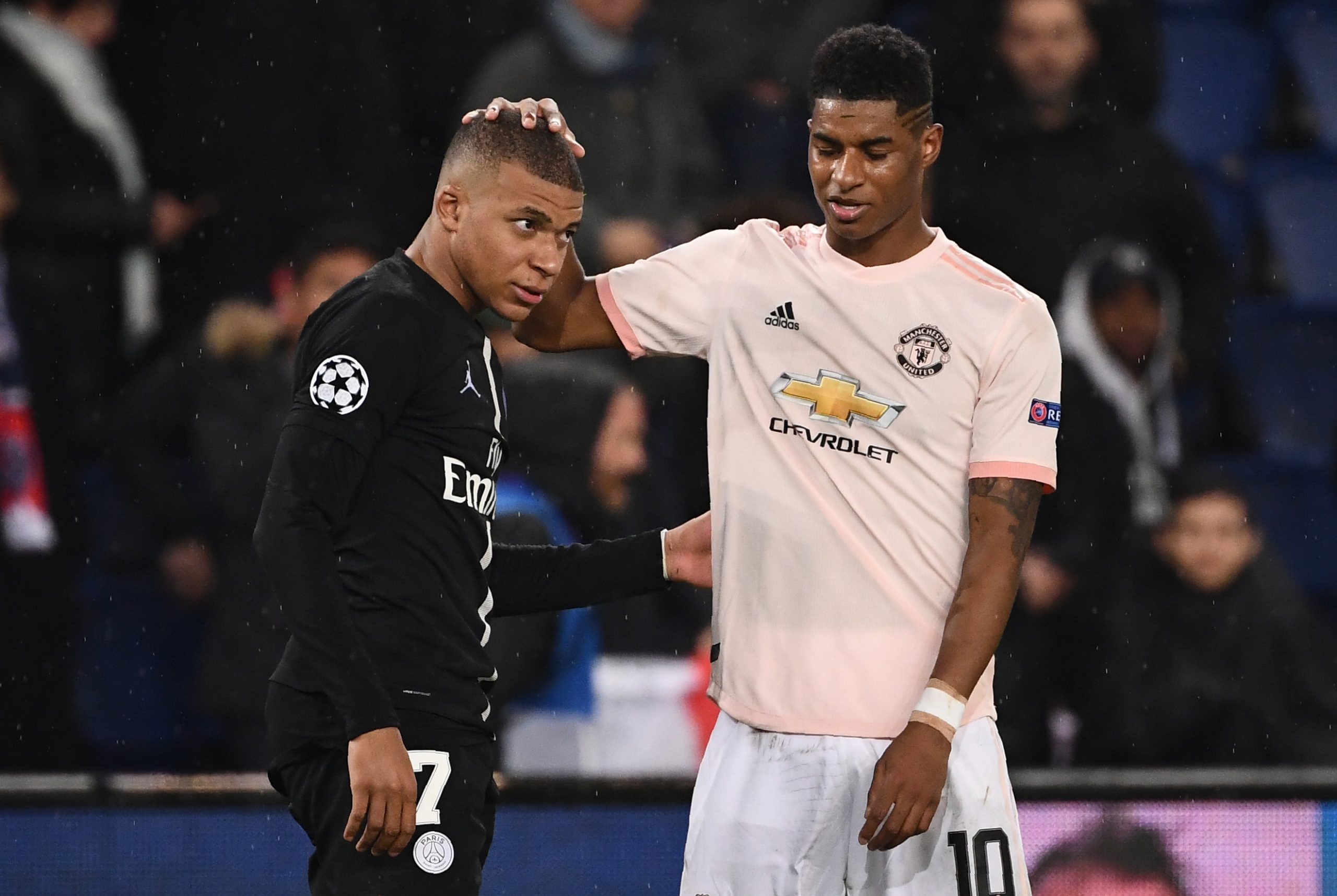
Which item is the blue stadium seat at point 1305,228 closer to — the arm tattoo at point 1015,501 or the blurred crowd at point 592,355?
the blurred crowd at point 592,355

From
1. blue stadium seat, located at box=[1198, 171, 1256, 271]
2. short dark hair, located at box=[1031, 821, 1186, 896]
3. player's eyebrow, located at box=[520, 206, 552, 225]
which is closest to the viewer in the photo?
player's eyebrow, located at box=[520, 206, 552, 225]

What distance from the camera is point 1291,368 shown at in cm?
590

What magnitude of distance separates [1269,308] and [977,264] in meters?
3.56

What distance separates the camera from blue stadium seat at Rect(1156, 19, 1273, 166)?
6.18 m

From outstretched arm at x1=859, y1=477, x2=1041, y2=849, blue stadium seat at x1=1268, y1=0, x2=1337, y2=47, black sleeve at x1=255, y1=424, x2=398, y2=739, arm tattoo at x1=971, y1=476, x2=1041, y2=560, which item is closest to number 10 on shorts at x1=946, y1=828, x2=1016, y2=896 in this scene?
outstretched arm at x1=859, y1=477, x2=1041, y2=849

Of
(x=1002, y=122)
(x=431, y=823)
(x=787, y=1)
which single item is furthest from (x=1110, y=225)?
(x=431, y=823)

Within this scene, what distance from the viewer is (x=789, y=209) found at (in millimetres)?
5203

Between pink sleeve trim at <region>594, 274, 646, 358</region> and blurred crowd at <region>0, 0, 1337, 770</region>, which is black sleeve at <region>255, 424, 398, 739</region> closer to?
pink sleeve trim at <region>594, 274, 646, 358</region>

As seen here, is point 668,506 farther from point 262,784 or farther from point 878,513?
point 878,513

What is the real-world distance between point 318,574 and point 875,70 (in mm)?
1165

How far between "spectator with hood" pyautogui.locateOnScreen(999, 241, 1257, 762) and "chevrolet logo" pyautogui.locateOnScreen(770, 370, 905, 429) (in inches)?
95.0

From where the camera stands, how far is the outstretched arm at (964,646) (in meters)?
2.47

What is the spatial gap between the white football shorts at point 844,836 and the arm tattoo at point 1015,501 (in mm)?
320

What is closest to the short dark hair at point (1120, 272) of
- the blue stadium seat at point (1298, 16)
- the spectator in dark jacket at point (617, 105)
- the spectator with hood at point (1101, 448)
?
the spectator with hood at point (1101, 448)
